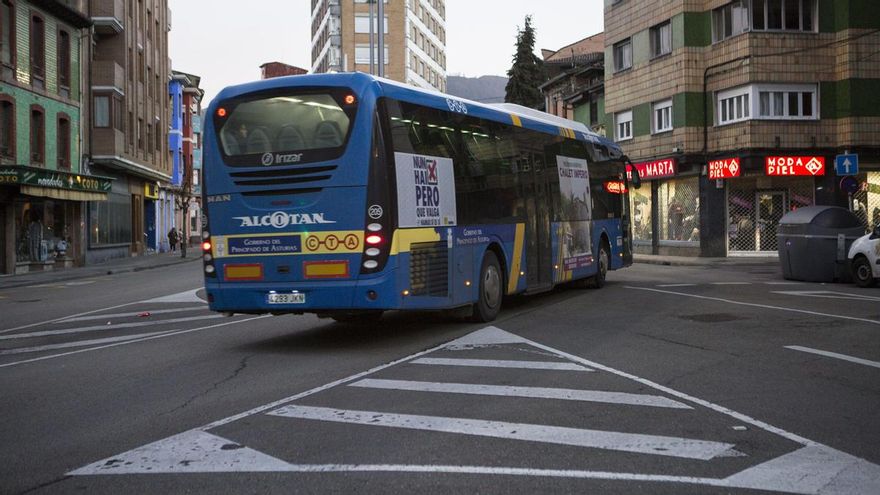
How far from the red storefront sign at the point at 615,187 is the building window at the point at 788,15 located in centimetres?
1472

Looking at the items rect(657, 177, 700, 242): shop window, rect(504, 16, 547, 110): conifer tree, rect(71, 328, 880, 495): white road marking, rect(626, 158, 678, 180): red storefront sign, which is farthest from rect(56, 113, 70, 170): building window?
rect(504, 16, 547, 110): conifer tree

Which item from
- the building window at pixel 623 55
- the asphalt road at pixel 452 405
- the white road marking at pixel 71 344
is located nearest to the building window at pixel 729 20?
the building window at pixel 623 55

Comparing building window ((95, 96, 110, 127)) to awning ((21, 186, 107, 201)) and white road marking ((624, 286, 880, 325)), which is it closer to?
awning ((21, 186, 107, 201))

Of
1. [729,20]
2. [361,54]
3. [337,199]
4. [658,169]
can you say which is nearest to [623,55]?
[658,169]

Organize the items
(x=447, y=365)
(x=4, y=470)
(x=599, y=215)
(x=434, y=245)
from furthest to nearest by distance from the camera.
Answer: (x=599, y=215) < (x=434, y=245) < (x=447, y=365) < (x=4, y=470)

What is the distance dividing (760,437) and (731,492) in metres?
1.28

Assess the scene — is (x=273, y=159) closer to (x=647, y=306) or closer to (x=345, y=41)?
(x=647, y=306)

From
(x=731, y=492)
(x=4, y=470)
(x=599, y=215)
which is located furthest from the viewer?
(x=599, y=215)

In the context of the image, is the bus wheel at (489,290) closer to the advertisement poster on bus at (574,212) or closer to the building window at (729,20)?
the advertisement poster on bus at (574,212)

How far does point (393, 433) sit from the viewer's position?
556 cm

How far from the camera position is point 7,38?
29.2m

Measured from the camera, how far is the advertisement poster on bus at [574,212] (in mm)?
15302

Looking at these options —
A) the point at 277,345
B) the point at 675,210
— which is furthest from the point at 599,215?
the point at 675,210

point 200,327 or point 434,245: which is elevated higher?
point 434,245
